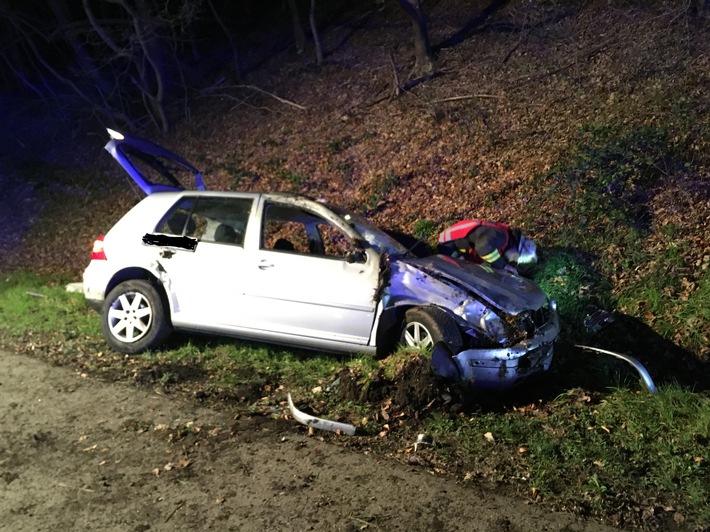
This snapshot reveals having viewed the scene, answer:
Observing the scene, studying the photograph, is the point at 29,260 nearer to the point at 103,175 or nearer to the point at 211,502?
the point at 103,175

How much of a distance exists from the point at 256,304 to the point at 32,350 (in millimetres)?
2688

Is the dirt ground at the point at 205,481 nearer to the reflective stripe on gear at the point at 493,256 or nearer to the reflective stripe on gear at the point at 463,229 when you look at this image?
the reflective stripe on gear at the point at 493,256

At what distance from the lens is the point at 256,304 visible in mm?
6031

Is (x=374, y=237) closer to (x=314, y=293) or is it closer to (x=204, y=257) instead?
(x=314, y=293)

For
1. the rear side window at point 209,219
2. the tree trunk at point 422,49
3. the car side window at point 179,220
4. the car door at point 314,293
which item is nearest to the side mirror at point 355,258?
the car door at point 314,293

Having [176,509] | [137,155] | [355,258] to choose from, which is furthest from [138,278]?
[176,509]

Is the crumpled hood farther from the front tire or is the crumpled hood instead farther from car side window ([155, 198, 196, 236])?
the front tire

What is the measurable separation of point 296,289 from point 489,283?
5.64ft

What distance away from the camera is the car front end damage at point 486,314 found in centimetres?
509

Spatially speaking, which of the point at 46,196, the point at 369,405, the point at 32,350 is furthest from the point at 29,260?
the point at 369,405

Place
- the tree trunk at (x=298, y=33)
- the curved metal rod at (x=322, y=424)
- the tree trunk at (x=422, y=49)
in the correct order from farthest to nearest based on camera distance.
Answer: the tree trunk at (x=298, y=33) → the tree trunk at (x=422, y=49) → the curved metal rod at (x=322, y=424)

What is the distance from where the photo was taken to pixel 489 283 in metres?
5.57

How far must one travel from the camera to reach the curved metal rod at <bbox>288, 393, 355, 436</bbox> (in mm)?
4688

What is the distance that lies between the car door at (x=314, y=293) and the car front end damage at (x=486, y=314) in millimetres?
258
